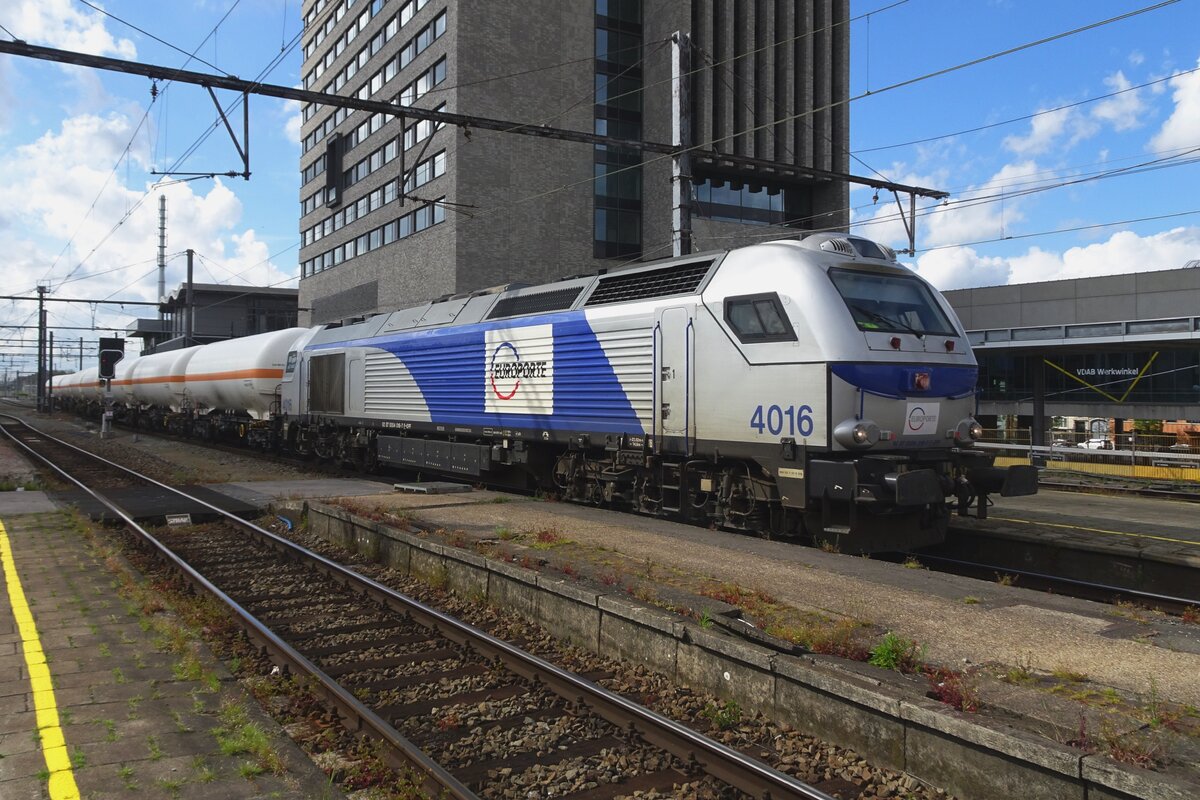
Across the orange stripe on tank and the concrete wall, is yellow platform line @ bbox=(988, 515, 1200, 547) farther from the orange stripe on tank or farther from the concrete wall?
the orange stripe on tank

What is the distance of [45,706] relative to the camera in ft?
17.2

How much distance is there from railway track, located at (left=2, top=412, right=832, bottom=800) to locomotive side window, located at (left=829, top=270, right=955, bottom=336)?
214 inches

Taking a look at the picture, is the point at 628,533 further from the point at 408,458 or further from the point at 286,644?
the point at 408,458

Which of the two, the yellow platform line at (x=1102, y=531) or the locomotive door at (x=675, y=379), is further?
the locomotive door at (x=675, y=379)

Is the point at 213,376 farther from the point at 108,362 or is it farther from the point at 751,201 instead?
the point at 751,201

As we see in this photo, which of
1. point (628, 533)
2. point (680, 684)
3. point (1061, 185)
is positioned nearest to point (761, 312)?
point (628, 533)

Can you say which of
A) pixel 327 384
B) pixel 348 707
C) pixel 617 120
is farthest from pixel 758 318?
pixel 617 120

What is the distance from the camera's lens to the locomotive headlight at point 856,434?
8578 mm

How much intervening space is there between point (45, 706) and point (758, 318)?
7463mm

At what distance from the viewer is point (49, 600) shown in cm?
787

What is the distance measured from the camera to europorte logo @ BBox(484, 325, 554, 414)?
42.0 feet

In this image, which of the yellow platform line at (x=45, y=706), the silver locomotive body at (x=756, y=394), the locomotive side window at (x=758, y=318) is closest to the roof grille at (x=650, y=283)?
the silver locomotive body at (x=756, y=394)

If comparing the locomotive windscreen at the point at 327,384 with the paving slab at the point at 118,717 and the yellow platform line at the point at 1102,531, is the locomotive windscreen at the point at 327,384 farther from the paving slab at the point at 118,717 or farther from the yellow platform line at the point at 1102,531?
the yellow platform line at the point at 1102,531

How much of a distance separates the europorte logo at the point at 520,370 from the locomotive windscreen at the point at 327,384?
660 cm
